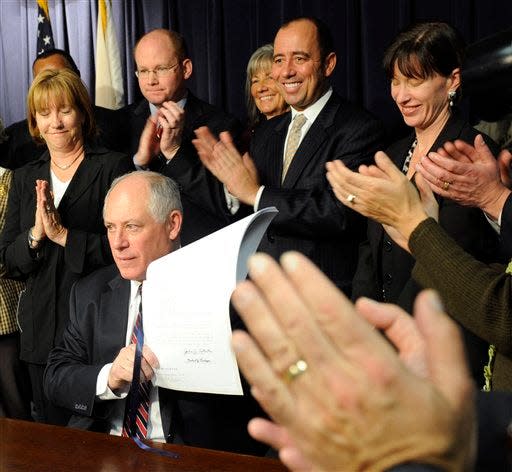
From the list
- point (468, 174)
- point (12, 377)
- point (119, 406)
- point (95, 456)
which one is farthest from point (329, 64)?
point (95, 456)

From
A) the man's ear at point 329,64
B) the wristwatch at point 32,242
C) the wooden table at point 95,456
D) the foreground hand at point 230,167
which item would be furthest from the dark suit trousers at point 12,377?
the wooden table at point 95,456

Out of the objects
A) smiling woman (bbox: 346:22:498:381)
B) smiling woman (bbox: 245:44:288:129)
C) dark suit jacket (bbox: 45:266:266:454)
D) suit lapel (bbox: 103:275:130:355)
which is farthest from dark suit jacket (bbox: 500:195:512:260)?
smiling woman (bbox: 245:44:288:129)

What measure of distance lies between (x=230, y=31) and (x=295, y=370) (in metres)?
3.71

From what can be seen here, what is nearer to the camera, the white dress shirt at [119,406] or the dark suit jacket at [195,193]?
the white dress shirt at [119,406]

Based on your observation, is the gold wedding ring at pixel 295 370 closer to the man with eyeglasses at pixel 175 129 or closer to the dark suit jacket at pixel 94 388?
the dark suit jacket at pixel 94 388

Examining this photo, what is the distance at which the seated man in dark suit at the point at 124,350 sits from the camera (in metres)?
1.86

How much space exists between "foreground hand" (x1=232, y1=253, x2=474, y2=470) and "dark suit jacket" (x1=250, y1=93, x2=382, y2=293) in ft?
6.47

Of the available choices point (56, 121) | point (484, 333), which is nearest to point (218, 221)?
point (56, 121)

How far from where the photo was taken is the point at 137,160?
112 inches

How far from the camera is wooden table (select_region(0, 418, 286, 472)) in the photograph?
131 centimetres

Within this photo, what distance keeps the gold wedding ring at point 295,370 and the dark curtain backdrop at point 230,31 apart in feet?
8.03

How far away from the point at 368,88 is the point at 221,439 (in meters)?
2.03

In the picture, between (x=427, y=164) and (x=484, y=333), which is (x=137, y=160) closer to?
(x=427, y=164)

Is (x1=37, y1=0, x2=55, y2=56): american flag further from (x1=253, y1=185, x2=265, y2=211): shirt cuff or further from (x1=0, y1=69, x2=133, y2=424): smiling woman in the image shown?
(x1=253, y1=185, x2=265, y2=211): shirt cuff
